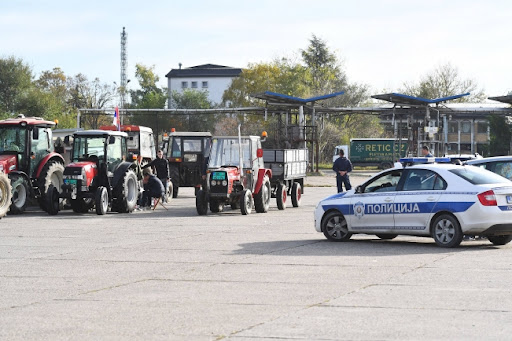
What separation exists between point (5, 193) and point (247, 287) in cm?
1495

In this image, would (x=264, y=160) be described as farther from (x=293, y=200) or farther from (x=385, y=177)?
(x=385, y=177)

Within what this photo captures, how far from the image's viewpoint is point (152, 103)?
122875 mm

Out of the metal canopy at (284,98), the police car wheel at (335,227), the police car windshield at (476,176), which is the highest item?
the metal canopy at (284,98)

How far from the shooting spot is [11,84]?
73688 millimetres

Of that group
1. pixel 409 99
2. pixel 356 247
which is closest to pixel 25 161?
pixel 356 247

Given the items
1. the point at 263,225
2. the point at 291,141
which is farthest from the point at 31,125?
the point at 291,141

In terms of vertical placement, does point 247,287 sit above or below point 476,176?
below

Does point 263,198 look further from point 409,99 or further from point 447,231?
point 409,99

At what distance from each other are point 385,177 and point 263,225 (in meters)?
5.53

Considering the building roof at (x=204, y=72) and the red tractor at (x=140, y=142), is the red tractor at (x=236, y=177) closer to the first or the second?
the red tractor at (x=140, y=142)

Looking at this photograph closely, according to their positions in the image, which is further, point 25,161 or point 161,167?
point 161,167

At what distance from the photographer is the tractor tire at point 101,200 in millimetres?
26672

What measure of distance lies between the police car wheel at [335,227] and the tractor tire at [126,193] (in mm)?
10266

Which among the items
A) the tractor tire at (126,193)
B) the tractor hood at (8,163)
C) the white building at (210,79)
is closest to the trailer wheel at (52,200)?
the tractor hood at (8,163)
